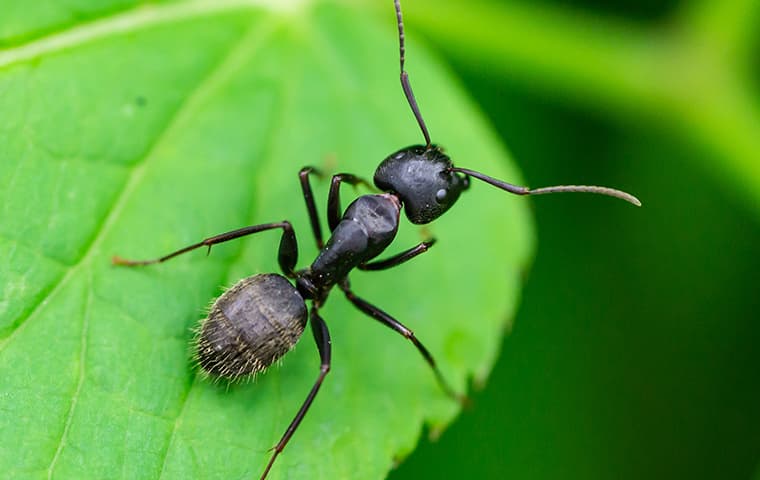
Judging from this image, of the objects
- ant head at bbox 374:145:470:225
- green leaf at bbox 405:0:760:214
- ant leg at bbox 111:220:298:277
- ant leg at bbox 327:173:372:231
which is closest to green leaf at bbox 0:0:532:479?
ant leg at bbox 111:220:298:277

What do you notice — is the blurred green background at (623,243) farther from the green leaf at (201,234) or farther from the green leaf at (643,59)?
the green leaf at (201,234)

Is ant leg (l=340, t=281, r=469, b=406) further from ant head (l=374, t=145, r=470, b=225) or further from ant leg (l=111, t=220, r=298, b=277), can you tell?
ant head (l=374, t=145, r=470, b=225)

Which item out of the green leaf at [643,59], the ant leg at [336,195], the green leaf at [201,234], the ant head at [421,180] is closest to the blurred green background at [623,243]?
the green leaf at [643,59]

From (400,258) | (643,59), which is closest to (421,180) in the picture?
(400,258)

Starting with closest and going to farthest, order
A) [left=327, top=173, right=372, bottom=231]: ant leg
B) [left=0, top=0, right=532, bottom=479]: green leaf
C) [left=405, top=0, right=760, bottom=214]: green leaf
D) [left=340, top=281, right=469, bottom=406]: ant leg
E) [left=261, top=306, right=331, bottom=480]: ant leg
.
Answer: [left=0, top=0, right=532, bottom=479]: green leaf
[left=261, top=306, right=331, bottom=480]: ant leg
[left=340, top=281, right=469, bottom=406]: ant leg
[left=327, top=173, right=372, bottom=231]: ant leg
[left=405, top=0, right=760, bottom=214]: green leaf

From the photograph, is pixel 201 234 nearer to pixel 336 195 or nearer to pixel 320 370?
pixel 336 195

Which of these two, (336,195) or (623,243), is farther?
(623,243)
